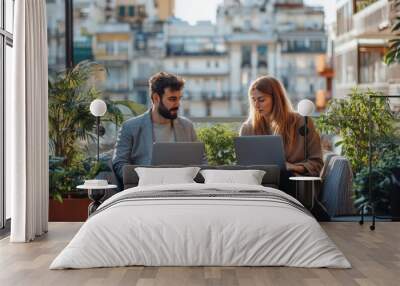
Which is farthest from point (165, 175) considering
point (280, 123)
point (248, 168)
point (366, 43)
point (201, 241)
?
point (366, 43)

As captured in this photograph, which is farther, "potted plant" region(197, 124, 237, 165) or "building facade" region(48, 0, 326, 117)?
"building facade" region(48, 0, 326, 117)

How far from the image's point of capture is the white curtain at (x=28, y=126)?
6770 millimetres

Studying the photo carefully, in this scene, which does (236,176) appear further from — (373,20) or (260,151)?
(373,20)

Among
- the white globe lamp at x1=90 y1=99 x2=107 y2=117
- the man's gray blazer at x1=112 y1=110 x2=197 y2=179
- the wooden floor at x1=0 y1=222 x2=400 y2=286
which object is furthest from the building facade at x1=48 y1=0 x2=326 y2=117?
the wooden floor at x1=0 y1=222 x2=400 y2=286

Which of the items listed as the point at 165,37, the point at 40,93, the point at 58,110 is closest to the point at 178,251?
the point at 40,93

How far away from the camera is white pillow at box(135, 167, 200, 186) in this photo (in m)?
7.54

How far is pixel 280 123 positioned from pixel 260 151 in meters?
0.66

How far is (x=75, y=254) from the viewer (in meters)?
5.44

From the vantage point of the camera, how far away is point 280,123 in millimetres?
8672

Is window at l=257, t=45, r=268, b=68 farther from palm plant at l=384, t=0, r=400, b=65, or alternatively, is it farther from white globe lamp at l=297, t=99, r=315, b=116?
white globe lamp at l=297, t=99, r=315, b=116

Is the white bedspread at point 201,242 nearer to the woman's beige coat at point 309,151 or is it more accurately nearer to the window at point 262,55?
the woman's beige coat at point 309,151

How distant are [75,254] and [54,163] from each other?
3.25 meters

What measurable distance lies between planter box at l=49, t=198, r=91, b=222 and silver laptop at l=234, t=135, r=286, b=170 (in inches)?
64.6

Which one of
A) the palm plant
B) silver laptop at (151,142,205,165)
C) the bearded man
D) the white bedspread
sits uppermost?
the palm plant
